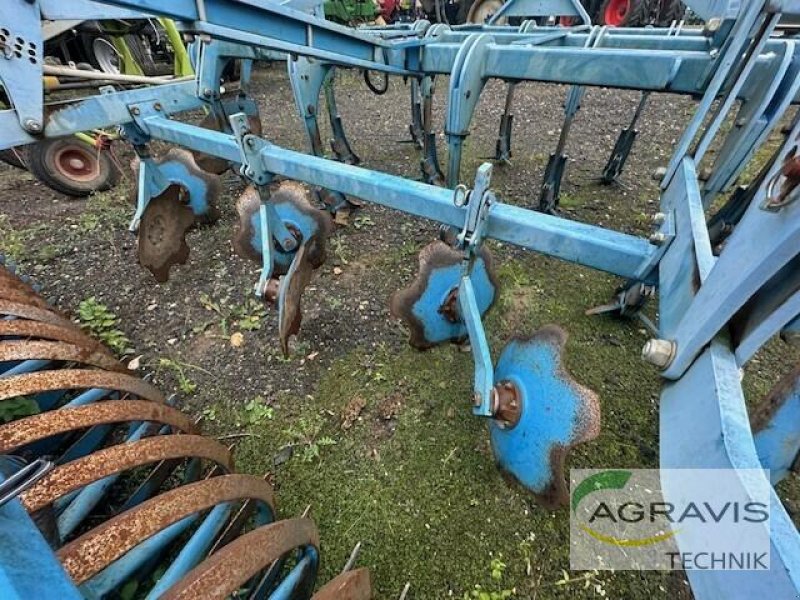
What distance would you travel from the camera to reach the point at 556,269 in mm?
2613

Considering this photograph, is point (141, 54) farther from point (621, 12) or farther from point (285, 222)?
point (621, 12)

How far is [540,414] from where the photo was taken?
1305mm

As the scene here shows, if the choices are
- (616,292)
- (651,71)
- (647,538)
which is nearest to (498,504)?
(647,538)

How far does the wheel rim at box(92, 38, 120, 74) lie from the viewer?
5098mm

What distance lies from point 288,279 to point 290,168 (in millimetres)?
482

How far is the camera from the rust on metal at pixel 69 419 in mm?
894

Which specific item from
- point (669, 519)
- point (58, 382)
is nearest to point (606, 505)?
point (669, 519)

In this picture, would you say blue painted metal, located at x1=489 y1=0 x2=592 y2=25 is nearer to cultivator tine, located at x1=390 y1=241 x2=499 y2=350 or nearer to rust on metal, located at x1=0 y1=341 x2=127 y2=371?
cultivator tine, located at x1=390 y1=241 x2=499 y2=350

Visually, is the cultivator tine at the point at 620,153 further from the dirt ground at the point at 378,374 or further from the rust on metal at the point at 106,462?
the rust on metal at the point at 106,462

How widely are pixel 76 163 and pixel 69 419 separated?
322 centimetres

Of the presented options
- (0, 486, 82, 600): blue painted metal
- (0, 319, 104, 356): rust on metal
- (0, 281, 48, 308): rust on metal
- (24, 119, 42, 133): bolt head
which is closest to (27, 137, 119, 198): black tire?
(24, 119, 42, 133): bolt head

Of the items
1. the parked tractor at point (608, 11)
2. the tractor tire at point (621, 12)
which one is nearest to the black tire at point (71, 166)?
the parked tractor at point (608, 11)

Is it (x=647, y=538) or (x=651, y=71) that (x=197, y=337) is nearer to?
(x=647, y=538)

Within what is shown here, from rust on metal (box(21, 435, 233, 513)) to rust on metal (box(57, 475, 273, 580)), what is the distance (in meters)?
0.11
